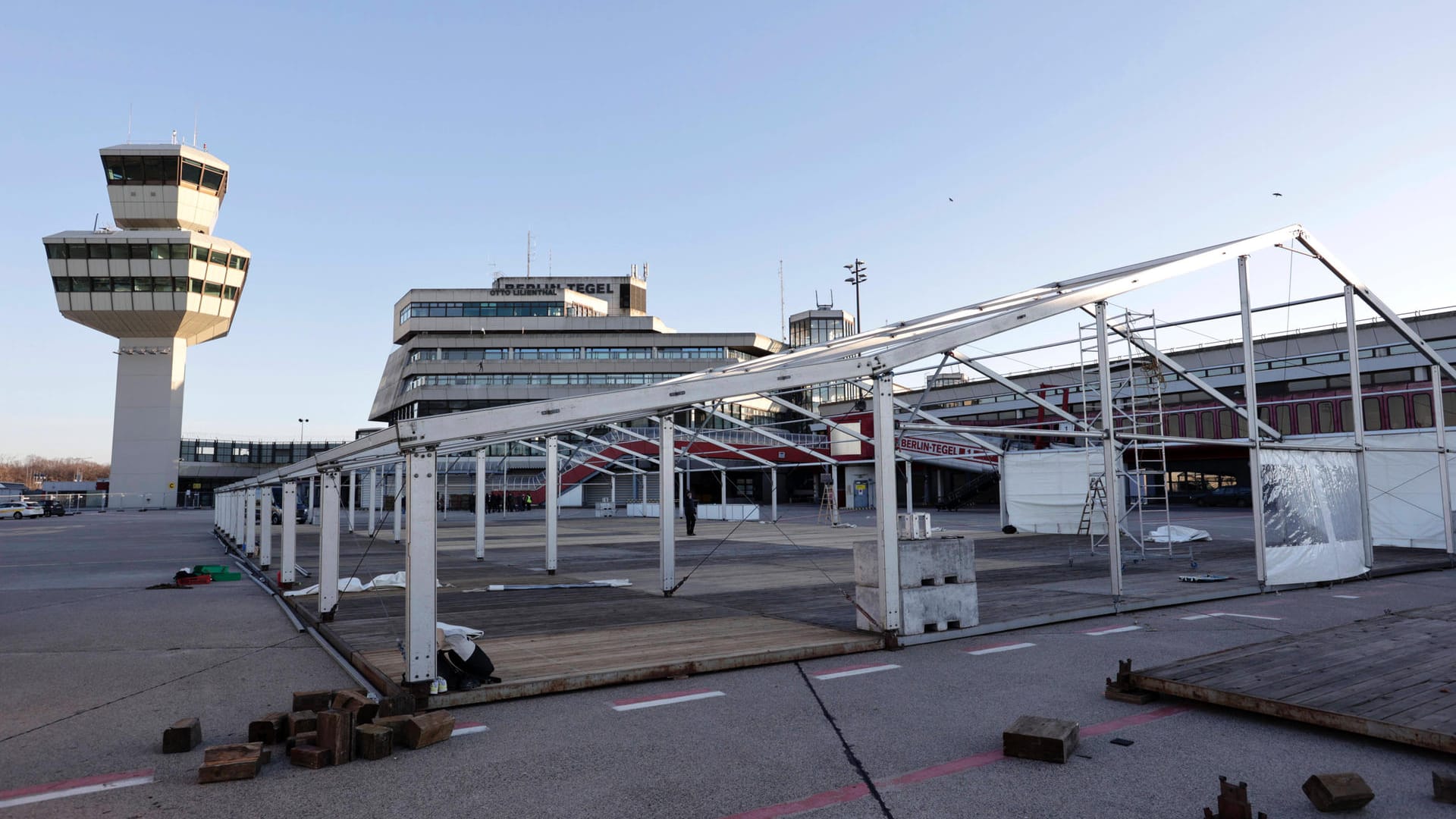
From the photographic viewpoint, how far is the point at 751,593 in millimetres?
14227

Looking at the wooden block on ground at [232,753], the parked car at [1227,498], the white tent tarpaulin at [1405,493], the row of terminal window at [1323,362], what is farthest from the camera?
the parked car at [1227,498]

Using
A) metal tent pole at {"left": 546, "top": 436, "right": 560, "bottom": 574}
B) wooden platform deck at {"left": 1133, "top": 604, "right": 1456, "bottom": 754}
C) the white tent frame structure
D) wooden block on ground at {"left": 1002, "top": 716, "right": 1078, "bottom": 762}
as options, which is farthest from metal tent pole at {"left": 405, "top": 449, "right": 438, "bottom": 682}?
metal tent pole at {"left": 546, "top": 436, "right": 560, "bottom": 574}

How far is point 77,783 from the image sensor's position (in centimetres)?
532

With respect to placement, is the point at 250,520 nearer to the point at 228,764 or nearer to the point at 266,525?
the point at 266,525

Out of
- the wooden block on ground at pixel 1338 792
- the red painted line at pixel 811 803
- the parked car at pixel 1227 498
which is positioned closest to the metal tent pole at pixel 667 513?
the red painted line at pixel 811 803

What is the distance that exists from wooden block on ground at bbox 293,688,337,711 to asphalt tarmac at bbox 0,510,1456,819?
1.53 feet

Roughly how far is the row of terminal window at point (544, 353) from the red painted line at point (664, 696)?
251 feet

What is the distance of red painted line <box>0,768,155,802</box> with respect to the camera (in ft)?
16.9

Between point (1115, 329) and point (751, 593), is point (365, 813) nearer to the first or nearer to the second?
point (751, 593)

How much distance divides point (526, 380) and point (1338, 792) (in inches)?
3229

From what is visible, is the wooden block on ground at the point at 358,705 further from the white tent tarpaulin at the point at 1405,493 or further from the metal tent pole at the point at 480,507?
the white tent tarpaulin at the point at 1405,493

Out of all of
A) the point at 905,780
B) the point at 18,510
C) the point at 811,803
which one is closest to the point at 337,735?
the point at 811,803

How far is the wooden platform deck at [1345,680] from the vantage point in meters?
5.78

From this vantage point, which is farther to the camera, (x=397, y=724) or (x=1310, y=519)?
(x=1310, y=519)
